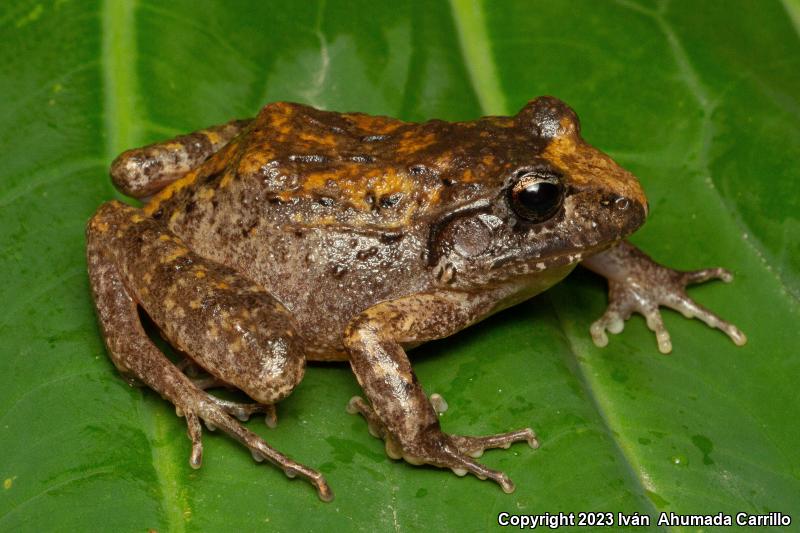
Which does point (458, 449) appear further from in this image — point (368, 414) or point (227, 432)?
point (227, 432)

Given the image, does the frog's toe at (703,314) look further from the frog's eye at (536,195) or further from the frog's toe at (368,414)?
the frog's toe at (368,414)

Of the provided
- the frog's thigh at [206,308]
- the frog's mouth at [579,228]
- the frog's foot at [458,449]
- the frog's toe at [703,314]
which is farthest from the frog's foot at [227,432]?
the frog's toe at [703,314]

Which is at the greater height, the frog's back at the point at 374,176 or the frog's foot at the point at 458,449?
the frog's back at the point at 374,176

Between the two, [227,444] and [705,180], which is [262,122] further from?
[705,180]

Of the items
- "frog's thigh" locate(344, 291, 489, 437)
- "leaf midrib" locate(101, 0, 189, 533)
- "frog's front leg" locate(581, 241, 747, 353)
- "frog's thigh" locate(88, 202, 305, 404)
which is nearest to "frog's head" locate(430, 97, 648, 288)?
"frog's thigh" locate(344, 291, 489, 437)

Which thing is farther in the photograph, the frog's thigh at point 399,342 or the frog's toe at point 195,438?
the frog's thigh at point 399,342

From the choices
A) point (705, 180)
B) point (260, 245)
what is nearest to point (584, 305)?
point (705, 180)

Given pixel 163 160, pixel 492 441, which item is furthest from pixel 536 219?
pixel 163 160
